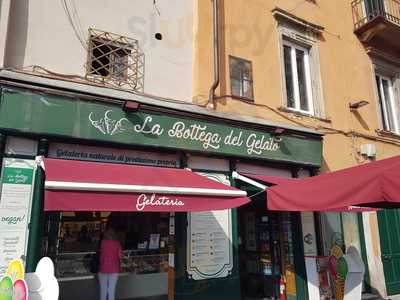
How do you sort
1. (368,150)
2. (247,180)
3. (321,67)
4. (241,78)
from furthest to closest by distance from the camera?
(368,150) < (321,67) < (241,78) < (247,180)

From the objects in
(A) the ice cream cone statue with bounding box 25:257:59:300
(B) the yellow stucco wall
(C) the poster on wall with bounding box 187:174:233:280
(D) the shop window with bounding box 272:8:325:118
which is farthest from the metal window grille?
(D) the shop window with bounding box 272:8:325:118

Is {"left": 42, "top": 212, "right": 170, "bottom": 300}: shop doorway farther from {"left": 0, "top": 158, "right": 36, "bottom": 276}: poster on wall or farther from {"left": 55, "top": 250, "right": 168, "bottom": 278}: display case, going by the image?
{"left": 0, "top": 158, "right": 36, "bottom": 276}: poster on wall

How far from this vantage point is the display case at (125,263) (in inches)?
281

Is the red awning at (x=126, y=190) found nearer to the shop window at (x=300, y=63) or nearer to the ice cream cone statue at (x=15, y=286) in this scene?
the ice cream cone statue at (x=15, y=286)

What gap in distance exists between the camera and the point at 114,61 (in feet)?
23.0

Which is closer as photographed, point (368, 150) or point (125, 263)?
point (125, 263)

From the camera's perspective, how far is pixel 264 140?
26.5 ft

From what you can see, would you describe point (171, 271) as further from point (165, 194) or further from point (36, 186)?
point (36, 186)

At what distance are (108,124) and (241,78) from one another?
131 inches

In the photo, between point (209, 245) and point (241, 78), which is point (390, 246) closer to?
point (209, 245)

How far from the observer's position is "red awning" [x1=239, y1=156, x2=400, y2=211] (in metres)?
5.00

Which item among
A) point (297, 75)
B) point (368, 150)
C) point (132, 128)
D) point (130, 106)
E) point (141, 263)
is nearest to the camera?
point (130, 106)

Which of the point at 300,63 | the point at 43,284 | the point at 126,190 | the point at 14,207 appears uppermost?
the point at 300,63

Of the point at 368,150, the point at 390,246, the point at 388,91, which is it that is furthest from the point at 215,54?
the point at 390,246
